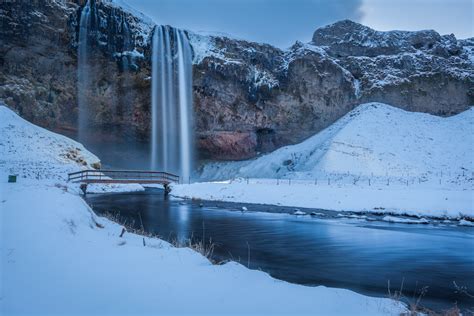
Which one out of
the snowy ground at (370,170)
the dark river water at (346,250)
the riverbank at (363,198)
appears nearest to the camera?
the dark river water at (346,250)

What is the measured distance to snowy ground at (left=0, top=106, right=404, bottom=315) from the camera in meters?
3.90

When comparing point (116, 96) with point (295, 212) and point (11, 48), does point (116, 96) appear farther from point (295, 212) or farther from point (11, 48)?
point (295, 212)

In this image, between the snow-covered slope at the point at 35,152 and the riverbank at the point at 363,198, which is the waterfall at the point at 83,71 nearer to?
the snow-covered slope at the point at 35,152

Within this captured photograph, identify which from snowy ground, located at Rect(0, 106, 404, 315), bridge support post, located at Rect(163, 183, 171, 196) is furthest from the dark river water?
bridge support post, located at Rect(163, 183, 171, 196)

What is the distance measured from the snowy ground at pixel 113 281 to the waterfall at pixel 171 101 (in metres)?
42.8

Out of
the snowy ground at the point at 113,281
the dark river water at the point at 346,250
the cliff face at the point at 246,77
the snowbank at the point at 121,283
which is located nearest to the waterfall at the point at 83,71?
the cliff face at the point at 246,77

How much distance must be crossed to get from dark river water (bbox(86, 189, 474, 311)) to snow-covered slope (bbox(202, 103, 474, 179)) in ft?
74.8

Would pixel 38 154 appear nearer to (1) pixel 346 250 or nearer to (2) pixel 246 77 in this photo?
(1) pixel 346 250

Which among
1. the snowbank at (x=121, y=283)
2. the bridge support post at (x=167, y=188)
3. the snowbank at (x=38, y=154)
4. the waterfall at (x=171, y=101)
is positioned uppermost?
the waterfall at (x=171, y=101)

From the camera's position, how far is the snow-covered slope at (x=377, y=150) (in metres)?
40.8

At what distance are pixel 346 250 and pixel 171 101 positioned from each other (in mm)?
41886

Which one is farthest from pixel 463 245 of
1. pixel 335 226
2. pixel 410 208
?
pixel 410 208

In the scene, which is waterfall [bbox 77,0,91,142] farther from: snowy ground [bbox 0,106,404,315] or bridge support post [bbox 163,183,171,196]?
snowy ground [bbox 0,106,404,315]

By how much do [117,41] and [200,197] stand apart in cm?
3011
